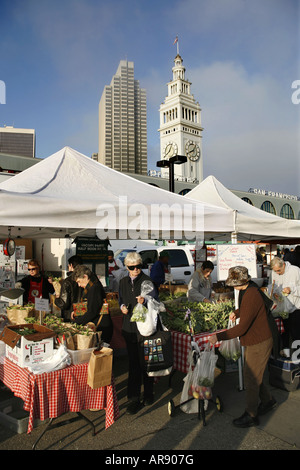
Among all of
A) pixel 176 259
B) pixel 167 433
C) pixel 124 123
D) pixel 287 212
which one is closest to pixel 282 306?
pixel 167 433

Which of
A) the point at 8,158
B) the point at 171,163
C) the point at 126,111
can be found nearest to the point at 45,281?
the point at 171,163

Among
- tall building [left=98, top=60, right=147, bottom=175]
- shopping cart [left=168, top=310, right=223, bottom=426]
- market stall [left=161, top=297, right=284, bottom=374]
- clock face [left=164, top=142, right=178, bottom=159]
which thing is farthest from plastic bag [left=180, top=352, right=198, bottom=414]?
tall building [left=98, top=60, right=147, bottom=175]

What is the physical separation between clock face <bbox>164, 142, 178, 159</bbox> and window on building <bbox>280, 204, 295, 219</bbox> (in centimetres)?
4362

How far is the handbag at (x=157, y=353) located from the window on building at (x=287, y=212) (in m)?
69.6

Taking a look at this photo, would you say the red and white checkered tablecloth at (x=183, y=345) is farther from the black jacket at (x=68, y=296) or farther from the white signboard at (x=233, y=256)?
the black jacket at (x=68, y=296)

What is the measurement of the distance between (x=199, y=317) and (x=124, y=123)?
152380 mm

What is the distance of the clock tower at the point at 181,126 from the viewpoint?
105000 mm

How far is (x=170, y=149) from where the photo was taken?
10575 centimetres

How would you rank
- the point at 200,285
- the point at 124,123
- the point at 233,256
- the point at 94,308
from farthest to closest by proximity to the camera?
the point at 124,123, the point at 200,285, the point at 233,256, the point at 94,308

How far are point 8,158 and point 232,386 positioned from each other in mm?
31103

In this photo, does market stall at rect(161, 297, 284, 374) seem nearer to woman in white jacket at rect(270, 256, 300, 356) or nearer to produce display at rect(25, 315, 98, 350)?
woman in white jacket at rect(270, 256, 300, 356)

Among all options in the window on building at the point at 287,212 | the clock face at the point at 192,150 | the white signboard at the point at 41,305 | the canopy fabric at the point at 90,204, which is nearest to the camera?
the white signboard at the point at 41,305

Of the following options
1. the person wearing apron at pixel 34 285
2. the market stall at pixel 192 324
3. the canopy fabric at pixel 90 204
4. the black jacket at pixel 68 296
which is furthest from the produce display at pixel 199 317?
the person wearing apron at pixel 34 285

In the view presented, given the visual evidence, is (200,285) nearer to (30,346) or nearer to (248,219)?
(248,219)
